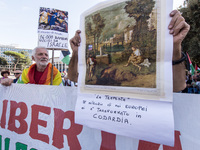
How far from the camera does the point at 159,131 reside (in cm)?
60

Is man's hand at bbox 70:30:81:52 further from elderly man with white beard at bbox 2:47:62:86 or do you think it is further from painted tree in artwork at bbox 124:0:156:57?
elderly man with white beard at bbox 2:47:62:86

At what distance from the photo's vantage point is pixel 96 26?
0.79 meters

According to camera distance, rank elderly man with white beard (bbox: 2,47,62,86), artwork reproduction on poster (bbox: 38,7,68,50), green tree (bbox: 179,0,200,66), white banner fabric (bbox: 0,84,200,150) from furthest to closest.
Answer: green tree (bbox: 179,0,200,66) < artwork reproduction on poster (bbox: 38,7,68,50) < elderly man with white beard (bbox: 2,47,62,86) < white banner fabric (bbox: 0,84,200,150)

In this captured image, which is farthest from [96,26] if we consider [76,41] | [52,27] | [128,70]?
[52,27]

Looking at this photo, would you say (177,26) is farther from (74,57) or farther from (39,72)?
(39,72)

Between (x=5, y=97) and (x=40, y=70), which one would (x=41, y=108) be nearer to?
A: (x=5, y=97)

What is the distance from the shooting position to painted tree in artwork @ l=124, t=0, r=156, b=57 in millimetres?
623

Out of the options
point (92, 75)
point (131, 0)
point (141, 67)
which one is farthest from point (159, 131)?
point (131, 0)

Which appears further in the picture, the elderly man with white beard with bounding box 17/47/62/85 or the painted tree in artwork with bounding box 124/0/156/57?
the elderly man with white beard with bounding box 17/47/62/85

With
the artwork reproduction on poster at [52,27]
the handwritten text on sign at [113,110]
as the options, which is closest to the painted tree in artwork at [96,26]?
the handwritten text on sign at [113,110]

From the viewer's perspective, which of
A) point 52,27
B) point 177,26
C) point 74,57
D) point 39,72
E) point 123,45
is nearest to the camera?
point 177,26

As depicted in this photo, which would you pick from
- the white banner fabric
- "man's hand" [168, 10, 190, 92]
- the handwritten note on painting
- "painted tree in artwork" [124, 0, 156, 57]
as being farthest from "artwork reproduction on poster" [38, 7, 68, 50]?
"man's hand" [168, 10, 190, 92]

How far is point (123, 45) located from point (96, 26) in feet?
0.68

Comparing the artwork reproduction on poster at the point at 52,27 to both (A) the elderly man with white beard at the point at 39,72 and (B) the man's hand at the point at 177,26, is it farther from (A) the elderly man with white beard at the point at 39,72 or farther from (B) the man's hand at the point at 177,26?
(B) the man's hand at the point at 177,26
